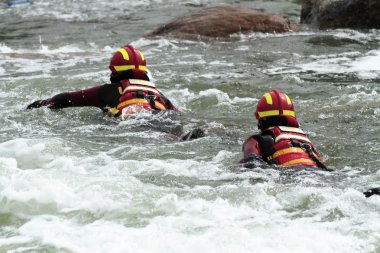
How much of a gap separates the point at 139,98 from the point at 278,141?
243 centimetres

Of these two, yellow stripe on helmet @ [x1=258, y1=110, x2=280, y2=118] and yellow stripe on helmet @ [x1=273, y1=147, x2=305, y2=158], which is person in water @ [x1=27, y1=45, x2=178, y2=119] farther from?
yellow stripe on helmet @ [x1=273, y1=147, x2=305, y2=158]

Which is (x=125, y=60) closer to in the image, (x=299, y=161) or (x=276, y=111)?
(x=276, y=111)

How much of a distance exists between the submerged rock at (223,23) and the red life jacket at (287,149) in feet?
28.1

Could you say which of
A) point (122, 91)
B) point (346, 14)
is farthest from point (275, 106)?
point (346, 14)

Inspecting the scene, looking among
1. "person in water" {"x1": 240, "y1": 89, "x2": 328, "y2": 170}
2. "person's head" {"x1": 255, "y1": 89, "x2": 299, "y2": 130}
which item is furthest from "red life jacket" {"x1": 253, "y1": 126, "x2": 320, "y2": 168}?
"person's head" {"x1": 255, "y1": 89, "x2": 299, "y2": 130}

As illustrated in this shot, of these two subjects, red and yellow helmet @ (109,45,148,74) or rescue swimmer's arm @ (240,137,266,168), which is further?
red and yellow helmet @ (109,45,148,74)

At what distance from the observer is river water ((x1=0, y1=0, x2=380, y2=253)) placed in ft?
16.4

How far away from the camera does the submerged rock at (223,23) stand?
15.1 metres

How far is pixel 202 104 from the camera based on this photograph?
9820 millimetres

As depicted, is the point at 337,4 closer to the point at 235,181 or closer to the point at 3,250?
the point at 235,181

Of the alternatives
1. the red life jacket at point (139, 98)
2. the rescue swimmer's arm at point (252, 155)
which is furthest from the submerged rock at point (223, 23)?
the rescue swimmer's arm at point (252, 155)

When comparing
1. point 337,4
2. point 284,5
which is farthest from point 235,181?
point 284,5

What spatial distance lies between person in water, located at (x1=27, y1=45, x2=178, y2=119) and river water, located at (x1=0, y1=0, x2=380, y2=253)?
0.24 meters

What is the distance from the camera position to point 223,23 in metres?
15.3
